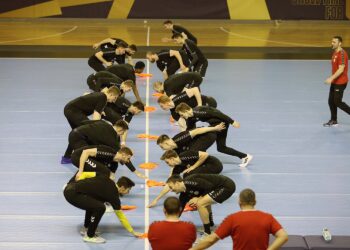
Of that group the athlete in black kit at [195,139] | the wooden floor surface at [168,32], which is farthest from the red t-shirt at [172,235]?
the wooden floor surface at [168,32]

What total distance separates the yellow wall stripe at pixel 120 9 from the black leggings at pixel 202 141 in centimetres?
2097

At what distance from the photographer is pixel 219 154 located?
14836 mm

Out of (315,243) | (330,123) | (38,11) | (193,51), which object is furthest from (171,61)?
(38,11)

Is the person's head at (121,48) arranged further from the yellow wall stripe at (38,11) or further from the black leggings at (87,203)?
the yellow wall stripe at (38,11)

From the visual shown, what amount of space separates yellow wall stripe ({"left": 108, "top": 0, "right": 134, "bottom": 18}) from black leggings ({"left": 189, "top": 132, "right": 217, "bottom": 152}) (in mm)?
20972

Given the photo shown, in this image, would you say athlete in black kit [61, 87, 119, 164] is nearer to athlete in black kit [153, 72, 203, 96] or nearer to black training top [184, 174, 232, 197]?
athlete in black kit [153, 72, 203, 96]

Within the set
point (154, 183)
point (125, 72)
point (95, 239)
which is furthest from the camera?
point (125, 72)

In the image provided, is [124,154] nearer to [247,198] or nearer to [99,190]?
[99,190]

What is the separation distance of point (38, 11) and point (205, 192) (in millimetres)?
24273

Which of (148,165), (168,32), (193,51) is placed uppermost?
(193,51)

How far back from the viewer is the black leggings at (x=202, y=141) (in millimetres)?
12883

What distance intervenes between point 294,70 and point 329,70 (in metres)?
1.12

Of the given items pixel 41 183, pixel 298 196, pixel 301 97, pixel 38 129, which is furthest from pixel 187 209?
pixel 301 97

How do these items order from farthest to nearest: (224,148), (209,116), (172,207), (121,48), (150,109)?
(121,48)
(150,109)
(224,148)
(209,116)
(172,207)
